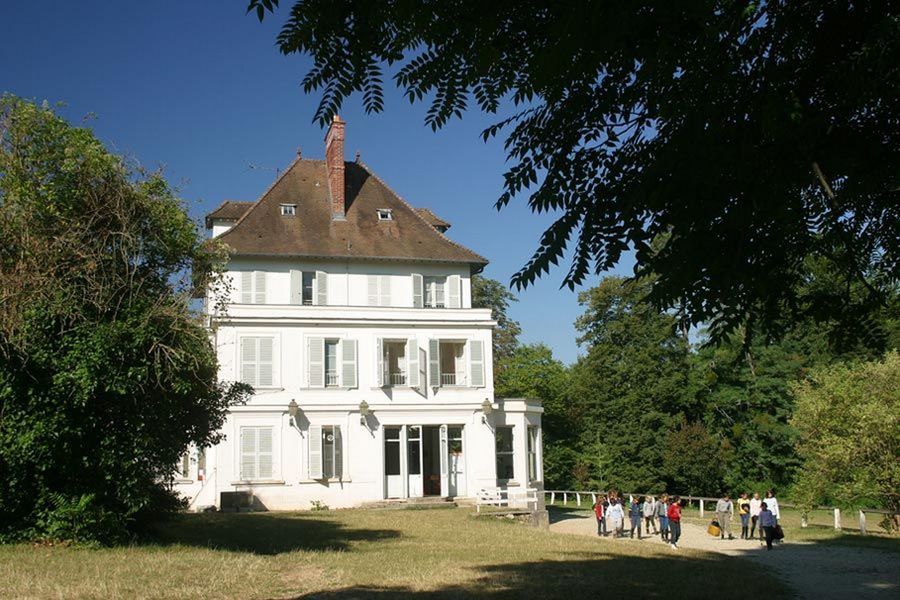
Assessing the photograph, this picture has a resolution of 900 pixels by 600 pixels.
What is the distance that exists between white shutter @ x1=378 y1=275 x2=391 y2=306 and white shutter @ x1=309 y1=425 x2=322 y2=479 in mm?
5995

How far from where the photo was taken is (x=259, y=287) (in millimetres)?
34938

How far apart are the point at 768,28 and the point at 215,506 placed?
1174 inches

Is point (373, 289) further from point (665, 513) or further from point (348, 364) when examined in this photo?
point (665, 513)

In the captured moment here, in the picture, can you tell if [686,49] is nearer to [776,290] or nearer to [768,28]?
[768,28]

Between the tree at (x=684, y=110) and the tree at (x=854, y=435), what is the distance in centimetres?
2276

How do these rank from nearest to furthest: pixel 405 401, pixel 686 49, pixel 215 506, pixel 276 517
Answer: pixel 686 49 < pixel 276 517 < pixel 215 506 < pixel 405 401

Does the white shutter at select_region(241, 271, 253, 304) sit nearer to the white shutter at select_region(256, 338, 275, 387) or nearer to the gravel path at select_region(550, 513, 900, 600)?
the white shutter at select_region(256, 338, 275, 387)

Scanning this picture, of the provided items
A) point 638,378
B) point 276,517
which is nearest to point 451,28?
point 276,517

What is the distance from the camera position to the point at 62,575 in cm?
1216

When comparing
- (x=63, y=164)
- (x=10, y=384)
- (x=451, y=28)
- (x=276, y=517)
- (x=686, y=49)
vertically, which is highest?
(x=63, y=164)

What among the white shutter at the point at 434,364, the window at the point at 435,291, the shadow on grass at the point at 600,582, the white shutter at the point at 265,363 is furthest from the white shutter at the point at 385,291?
the shadow on grass at the point at 600,582

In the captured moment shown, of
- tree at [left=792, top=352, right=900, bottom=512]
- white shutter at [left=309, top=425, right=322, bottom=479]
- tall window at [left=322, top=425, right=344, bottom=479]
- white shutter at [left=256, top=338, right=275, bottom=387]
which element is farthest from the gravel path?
white shutter at [left=256, top=338, right=275, bottom=387]

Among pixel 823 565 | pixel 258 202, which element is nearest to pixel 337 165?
pixel 258 202

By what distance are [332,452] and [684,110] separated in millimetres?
28900
